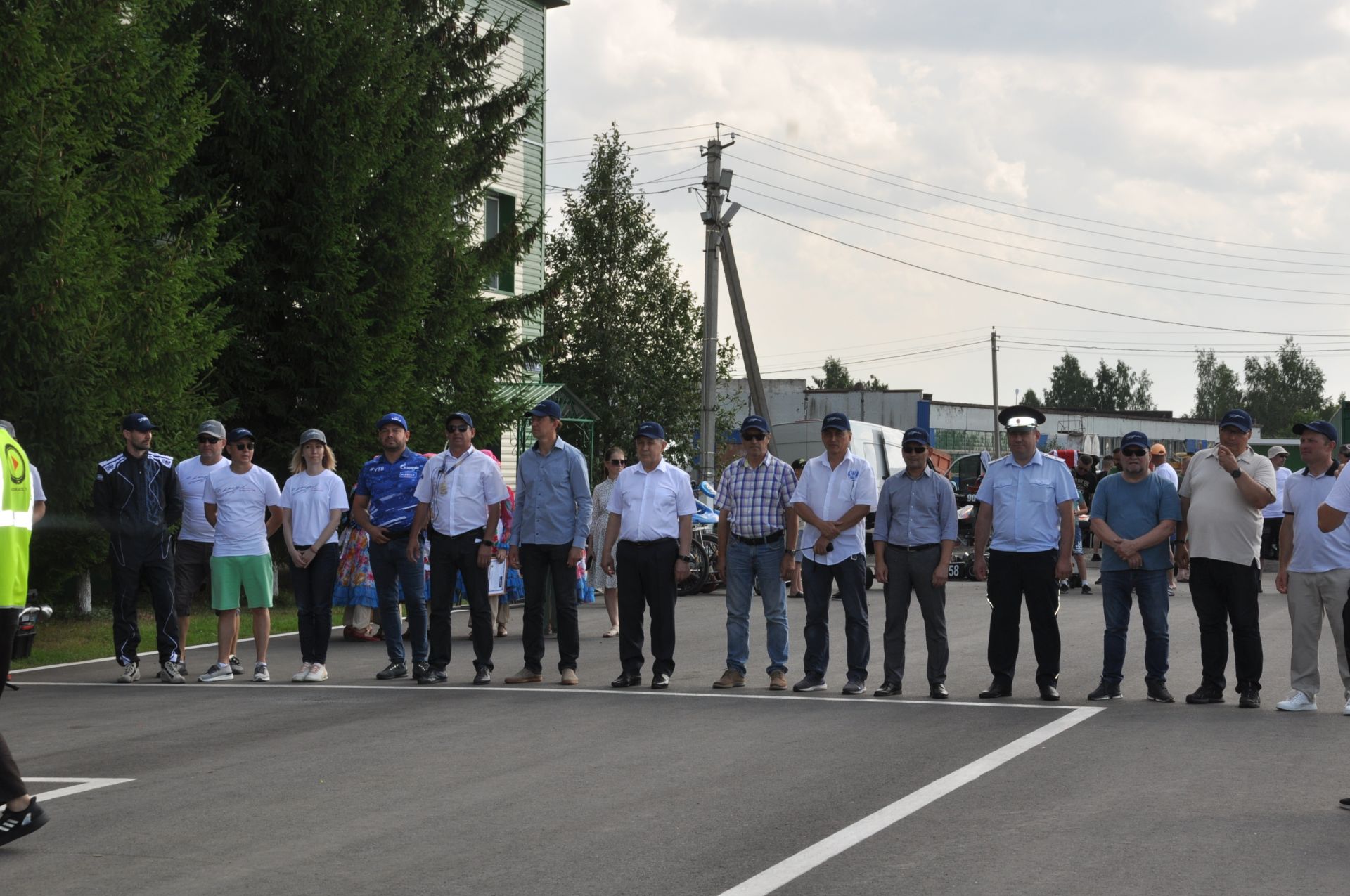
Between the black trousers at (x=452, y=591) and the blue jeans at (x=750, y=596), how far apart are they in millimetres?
1936

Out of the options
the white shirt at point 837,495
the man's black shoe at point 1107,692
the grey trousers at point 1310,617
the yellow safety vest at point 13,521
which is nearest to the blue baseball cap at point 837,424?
the white shirt at point 837,495

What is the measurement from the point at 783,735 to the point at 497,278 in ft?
87.9

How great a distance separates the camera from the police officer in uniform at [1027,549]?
Answer: 11.4 m

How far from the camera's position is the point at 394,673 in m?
12.9

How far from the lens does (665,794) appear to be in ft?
25.3

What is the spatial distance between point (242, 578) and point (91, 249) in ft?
16.1

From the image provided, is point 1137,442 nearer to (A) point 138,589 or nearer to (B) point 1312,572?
(B) point 1312,572

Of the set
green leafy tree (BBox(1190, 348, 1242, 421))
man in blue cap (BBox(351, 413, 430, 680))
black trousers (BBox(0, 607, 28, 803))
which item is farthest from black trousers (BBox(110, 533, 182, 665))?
green leafy tree (BBox(1190, 348, 1242, 421))

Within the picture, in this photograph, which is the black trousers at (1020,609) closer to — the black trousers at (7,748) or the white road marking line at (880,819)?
the white road marking line at (880,819)

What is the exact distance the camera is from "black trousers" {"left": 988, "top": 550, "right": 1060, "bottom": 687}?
37.5 feet

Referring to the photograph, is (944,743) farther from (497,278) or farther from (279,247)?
(497,278)

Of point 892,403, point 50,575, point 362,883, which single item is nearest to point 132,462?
point 50,575

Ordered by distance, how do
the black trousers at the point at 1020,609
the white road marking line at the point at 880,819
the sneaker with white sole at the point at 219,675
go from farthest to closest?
the sneaker with white sole at the point at 219,675, the black trousers at the point at 1020,609, the white road marking line at the point at 880,819

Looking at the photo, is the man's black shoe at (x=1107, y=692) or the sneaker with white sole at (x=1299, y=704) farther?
the man's black shoe at (x=1107, y=692)
